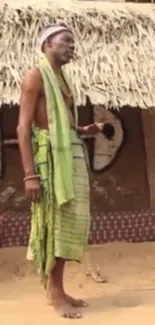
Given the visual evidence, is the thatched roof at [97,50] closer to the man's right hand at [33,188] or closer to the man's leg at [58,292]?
the man's right hand at [33,188]

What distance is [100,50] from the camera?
7.16 m

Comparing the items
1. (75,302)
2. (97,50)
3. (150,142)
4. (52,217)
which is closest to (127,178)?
(150,142)

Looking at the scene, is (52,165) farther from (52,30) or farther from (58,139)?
(52,30)

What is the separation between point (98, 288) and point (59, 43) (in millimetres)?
2176

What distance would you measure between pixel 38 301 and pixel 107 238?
2.11 m

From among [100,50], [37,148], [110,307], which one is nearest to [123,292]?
[110,307]

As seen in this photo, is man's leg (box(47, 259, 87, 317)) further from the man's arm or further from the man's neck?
the man's neck

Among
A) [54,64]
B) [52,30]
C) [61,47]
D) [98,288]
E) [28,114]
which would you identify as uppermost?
[52,30]

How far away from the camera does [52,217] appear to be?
5.02m

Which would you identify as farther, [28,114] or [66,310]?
[66,310]

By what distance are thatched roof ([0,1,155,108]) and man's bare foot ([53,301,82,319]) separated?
80.5 inches

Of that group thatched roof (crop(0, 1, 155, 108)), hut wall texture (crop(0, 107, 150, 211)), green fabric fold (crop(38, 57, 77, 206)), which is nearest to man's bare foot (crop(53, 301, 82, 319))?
green fabric fold (crop(38, 57, 77, 206))

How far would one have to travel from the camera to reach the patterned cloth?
5004mm

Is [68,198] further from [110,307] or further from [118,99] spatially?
[118,99]
